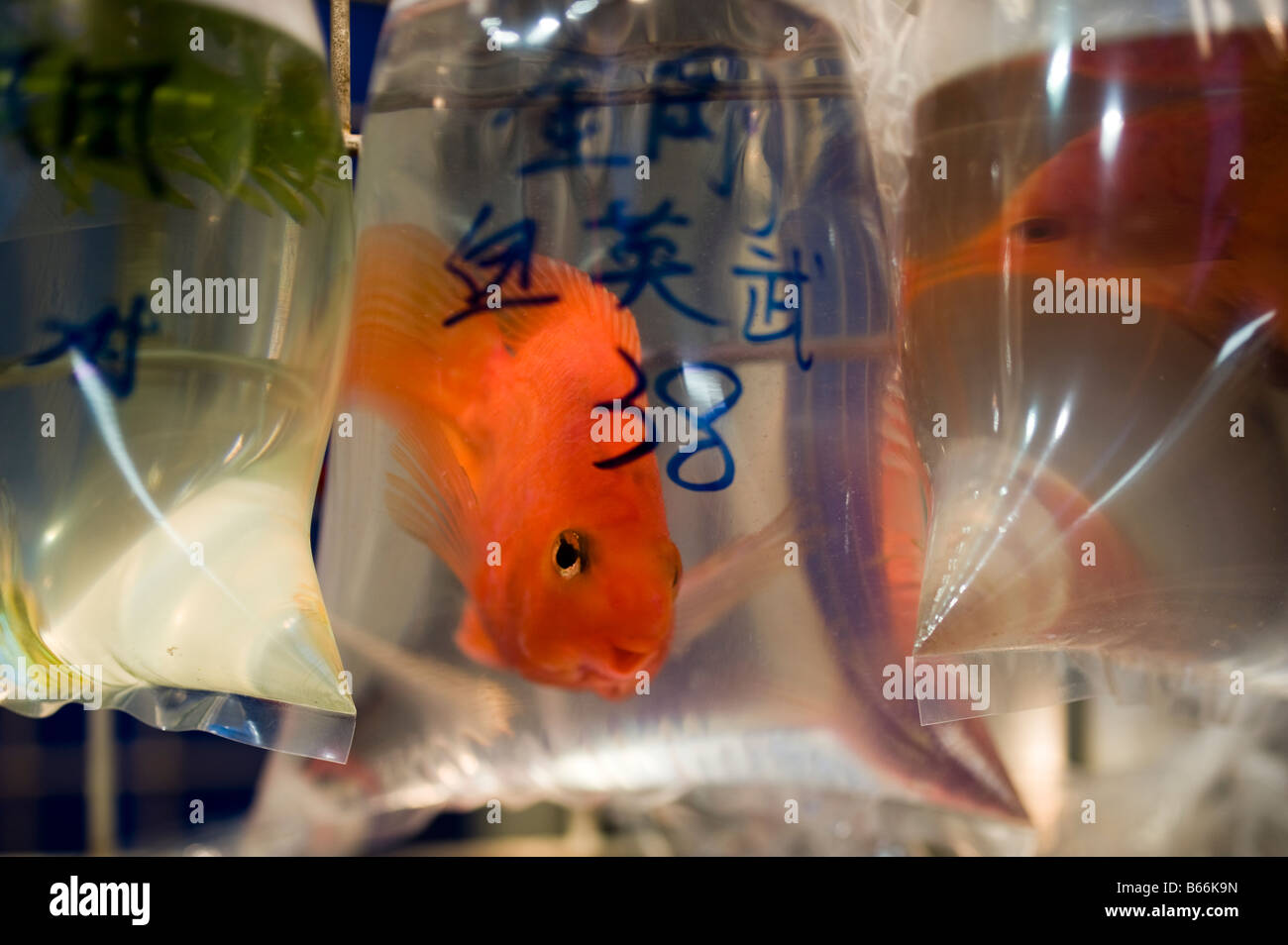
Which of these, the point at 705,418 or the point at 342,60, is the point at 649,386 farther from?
the point at 342,60

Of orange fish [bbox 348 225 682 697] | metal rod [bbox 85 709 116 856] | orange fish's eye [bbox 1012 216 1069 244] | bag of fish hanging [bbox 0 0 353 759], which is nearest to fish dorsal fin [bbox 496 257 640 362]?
orange fish [bbox 348 225 682 697]

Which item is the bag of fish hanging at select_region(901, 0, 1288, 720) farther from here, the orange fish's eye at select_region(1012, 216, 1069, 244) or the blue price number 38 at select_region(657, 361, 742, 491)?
the blue price number 38 at select_region(657, 361, 742, 491)

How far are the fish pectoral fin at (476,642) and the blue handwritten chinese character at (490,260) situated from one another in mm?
170

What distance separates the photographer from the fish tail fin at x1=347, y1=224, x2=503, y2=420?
68 cm

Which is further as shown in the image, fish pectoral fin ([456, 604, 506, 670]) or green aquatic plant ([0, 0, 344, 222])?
fish pectoral fin ([456, 604, 506, 670])

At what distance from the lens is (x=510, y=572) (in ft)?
2.18

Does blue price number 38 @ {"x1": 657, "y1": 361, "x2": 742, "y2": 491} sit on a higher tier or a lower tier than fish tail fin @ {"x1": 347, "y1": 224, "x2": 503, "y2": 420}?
lower

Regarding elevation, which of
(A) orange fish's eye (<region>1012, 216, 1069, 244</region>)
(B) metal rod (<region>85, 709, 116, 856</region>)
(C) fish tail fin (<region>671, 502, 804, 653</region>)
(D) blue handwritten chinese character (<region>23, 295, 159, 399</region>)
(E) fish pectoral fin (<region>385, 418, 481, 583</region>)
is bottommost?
(B) metal rod (<region>85, 709, 116, 856</region>)

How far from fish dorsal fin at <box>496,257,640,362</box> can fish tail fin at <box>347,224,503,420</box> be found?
0.01m

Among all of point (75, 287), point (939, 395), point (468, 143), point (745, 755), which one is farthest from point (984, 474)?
point (75, 287)

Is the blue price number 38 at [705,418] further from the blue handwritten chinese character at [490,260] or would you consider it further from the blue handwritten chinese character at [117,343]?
the blue handwritten chinese character at [117,343]

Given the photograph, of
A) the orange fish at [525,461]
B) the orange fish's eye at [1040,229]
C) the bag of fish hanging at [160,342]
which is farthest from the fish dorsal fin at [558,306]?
the orange fish's eye at [1040,229]

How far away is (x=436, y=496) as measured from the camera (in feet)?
2.23

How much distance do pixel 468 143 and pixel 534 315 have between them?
0.11 metres
